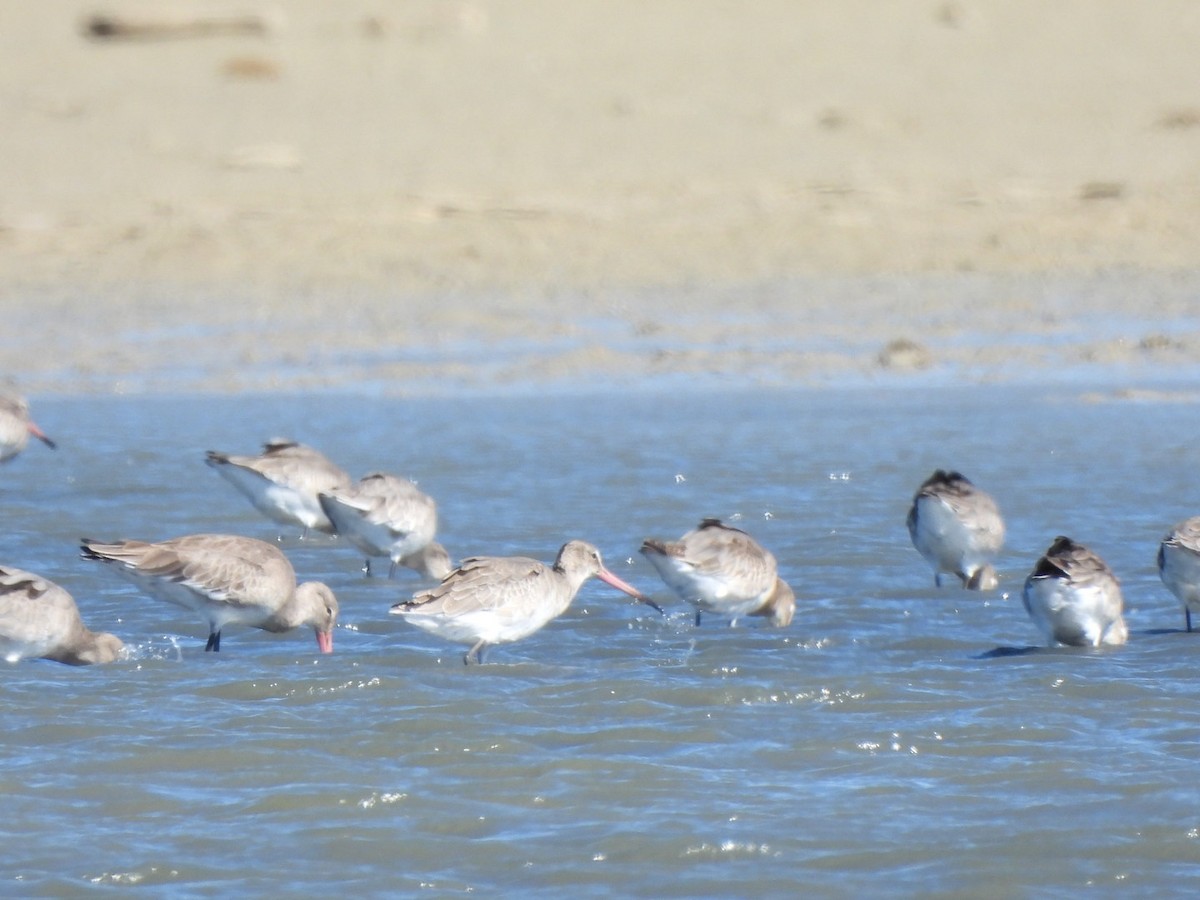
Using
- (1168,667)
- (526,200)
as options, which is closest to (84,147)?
(526,200)

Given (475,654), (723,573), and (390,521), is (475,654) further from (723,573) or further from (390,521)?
(390,521)

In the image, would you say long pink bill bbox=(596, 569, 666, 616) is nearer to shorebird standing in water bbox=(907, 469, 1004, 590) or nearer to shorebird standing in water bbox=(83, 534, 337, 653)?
shorebird standing in water bbox=(83, 534, 337, 653)

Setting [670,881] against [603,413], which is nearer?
[670,881]

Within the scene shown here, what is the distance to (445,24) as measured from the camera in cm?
2719

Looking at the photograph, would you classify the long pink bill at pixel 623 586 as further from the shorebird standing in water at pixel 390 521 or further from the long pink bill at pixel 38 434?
the long pink bill at pixel 38 434

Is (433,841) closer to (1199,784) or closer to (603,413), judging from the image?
(1199,784)

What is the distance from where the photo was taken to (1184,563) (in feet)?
24.0

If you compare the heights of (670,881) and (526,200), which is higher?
(526,200)

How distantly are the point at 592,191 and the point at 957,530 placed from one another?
41.4 feet

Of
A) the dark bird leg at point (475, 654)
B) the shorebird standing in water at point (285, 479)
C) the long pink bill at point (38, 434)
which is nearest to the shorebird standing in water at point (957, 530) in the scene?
the dark bird leg at point (475, 654)

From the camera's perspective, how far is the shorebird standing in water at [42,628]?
7031 mm

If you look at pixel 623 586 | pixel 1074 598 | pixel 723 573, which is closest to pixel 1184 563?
pixel 1074 598

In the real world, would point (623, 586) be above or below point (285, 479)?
below

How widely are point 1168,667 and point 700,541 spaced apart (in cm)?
193
